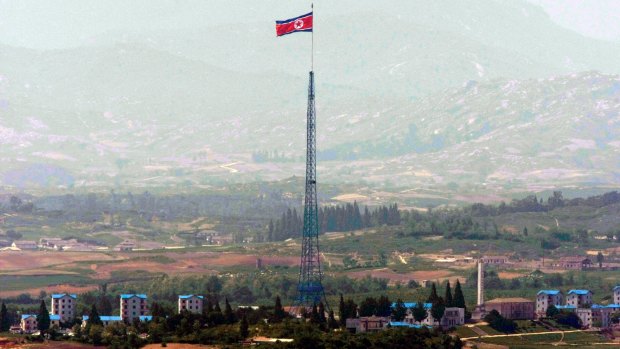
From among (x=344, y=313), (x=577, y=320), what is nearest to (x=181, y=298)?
(x=344, y=313)

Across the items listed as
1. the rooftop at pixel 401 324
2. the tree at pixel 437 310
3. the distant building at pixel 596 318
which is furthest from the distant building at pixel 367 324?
the distant building at pixel 596 318

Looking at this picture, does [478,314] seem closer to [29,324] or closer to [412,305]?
[412,305]

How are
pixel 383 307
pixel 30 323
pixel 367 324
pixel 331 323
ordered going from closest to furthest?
pixel 331 323
pixel 30 323
pixel 367 324
pixel 383 307

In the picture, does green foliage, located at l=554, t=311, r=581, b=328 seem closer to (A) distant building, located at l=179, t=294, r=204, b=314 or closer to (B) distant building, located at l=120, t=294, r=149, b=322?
(A) distant building, located at l=179, t=294, r=204, b=314

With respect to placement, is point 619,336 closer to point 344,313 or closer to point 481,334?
point 481,334

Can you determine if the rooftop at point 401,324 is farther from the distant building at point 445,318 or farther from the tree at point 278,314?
the tree at point 278,314

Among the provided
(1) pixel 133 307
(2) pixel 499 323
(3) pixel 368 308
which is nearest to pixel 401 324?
(3) pixel 368 308
